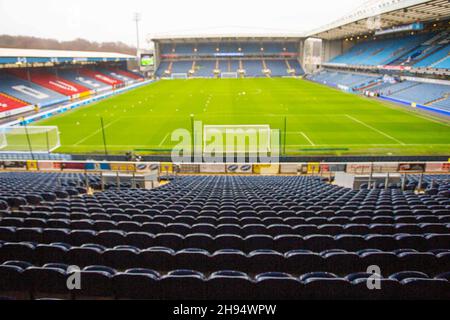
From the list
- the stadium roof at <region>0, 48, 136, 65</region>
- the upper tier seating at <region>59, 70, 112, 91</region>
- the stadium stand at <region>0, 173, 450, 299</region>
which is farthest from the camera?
the upper tier seating at <region>59, 70, 112, 91</region>

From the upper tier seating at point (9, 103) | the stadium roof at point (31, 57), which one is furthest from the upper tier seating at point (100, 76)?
the upper tier seating at point (9, 103)

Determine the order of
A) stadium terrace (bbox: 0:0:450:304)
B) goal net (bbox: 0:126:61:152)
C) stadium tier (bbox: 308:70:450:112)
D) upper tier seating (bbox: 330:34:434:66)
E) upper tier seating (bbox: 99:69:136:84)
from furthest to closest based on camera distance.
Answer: upper tier seating (bbox: 99:69:136:84)
upper tier seating (bbox: 330:34:434:66)
stadium tier (bbox: 308:70:450:112)
goal net (bbox: 0:126:61:152)
stadium terrace (bbox: 0:0:450:304)

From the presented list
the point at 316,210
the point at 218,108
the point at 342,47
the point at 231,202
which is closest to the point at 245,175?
the point at 231,202

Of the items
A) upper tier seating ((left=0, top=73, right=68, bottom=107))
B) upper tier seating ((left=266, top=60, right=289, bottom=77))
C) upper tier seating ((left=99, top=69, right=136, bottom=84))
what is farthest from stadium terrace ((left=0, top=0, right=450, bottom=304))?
upper tier seating ((left=266, top=60, right=289, bottom=77))

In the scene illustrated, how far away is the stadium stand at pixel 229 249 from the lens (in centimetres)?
491

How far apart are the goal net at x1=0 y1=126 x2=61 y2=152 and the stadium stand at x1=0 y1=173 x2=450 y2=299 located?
62.8 ft

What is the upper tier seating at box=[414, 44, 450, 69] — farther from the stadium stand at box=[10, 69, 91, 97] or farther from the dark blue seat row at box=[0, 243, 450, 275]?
the stadium stand at box=[10, 69, 91, 97]

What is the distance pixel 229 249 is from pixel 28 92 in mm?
57124

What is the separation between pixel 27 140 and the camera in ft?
99.9

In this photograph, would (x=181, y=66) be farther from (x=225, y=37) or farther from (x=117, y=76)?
(x=117, y=76)

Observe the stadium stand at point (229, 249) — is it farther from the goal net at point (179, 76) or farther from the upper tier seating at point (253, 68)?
the upper tier seating at point (253, 68)

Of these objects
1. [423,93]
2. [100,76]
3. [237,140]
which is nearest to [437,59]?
[423,93]

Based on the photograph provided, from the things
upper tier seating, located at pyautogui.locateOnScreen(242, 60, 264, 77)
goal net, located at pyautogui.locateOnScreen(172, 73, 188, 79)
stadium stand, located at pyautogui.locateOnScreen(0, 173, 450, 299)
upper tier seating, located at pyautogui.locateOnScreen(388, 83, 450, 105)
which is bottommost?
stadium stand, located at pyautogui.locateOnScreen(0, 173, 450, 299)

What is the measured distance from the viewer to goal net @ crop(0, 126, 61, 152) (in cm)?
2866
